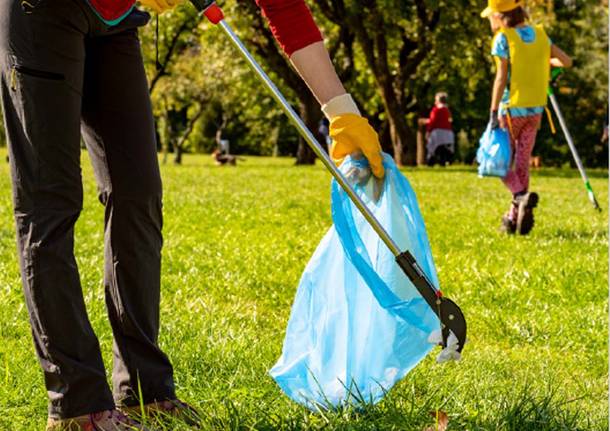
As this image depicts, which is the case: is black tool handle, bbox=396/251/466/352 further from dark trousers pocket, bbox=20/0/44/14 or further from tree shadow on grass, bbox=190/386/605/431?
dark trousers pocket, bbox=20/0/44/14

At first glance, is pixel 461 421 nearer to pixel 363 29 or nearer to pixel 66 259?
pixel 66 259

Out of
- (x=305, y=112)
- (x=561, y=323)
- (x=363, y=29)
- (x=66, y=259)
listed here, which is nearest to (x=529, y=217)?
(x=561, y=323)

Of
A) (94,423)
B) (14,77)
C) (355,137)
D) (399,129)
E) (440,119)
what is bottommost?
(399,129)

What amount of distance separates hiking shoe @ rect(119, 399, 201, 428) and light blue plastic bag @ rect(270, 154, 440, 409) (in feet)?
1.07

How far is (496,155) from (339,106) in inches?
216

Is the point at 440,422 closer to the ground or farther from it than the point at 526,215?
farther from it

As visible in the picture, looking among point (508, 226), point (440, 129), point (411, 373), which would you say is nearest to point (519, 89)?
point (508, 226)

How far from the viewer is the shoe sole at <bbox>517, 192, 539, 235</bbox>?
8.36m

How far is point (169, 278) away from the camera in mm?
5871

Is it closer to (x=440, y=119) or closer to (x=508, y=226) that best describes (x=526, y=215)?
(x=508, y=226)

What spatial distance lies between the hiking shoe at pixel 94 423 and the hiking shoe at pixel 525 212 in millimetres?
6042

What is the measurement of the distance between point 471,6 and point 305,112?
6.51 meters

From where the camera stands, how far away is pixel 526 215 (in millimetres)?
8391

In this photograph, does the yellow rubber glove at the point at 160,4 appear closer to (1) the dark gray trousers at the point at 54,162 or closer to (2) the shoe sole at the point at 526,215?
(1) the dark gray trousers at the point at 54,162
